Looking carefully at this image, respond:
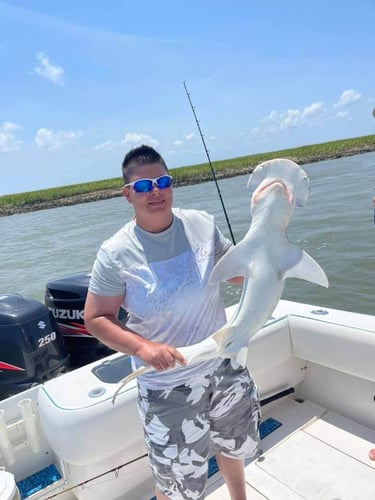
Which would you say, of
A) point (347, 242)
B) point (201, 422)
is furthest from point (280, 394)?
point (347, 242)

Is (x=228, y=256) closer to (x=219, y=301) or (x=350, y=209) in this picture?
(x=219, y=301)

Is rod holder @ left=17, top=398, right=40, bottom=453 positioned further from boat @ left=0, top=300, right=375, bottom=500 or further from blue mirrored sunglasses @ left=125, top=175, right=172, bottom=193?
blue mirrored sunglasses @ left=125, top=175, right=172, bottom=193

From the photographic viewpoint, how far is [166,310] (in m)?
1.49

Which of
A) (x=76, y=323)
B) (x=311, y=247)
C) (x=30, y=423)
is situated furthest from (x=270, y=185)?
(x=311, y=247)

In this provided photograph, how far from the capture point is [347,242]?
29.5 feet

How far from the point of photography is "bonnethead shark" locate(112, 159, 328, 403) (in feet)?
4.07

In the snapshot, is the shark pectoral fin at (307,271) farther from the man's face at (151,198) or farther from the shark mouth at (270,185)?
the man's face at (151,198)

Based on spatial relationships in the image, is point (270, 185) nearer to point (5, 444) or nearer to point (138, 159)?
point (138, 159)

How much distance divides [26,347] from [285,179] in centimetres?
208

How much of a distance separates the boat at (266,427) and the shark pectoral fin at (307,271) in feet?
3.88

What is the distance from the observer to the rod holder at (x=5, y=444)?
2.13m

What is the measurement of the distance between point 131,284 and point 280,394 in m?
1.86

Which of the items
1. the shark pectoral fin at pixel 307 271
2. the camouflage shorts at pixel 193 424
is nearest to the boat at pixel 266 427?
the camouflage shorts at pixel 193 424

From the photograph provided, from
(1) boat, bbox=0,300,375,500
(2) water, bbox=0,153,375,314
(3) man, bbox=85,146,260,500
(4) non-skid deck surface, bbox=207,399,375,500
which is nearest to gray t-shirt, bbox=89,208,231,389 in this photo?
(3) man, bbox=85,146,260,500
